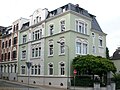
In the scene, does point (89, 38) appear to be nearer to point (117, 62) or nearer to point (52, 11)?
point (52, 11)

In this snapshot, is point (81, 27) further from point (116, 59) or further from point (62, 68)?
point (116, 59)

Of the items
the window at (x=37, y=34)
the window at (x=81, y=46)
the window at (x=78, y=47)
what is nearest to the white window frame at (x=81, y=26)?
the window at (x=81, y=46)

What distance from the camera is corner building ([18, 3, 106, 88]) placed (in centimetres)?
3656

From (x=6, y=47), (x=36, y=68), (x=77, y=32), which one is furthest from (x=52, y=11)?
(x=6, y=47)

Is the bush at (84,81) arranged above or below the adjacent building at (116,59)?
below

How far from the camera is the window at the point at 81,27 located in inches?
1506

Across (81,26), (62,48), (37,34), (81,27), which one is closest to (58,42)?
(62,48)

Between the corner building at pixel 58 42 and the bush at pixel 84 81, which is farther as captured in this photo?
the corner building at pixel 58 42

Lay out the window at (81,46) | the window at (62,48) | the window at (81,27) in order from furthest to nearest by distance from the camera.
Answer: the window at (81,27) → the window at (81,46) → the window at (62,48)

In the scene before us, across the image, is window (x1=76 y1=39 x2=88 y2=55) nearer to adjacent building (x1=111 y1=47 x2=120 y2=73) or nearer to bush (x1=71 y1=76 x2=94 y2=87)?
bush (x1=71 y1=76 x2=94 y2=87)

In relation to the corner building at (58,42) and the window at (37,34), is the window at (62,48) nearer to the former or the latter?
the corner building at (58,42)

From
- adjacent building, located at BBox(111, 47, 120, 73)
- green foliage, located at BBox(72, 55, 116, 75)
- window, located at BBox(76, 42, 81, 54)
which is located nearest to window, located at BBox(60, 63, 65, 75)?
green foliage, located at BBox(72, 55, 116, 75)

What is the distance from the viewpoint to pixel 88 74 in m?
35.1

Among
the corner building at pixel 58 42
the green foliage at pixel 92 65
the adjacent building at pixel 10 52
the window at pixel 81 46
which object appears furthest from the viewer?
the adjacent building at pixel 10 52
